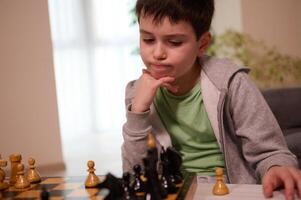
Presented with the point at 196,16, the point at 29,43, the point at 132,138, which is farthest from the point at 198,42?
the point at 29,43

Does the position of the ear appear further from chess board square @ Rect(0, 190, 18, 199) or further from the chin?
chess board square @ Rect(0, 190, 18, 199)

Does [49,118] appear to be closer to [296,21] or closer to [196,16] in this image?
[296,21]

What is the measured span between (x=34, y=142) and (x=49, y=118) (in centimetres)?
32

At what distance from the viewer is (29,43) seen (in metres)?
4.34

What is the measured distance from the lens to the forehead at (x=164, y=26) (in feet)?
3.52

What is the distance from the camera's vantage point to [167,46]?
43.0 inches

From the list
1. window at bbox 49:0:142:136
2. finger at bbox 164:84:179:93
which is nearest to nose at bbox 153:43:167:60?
finger at bbox 164:84:179:93

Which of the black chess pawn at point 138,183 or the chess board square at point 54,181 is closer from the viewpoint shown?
the black chess pawn at point 138,183

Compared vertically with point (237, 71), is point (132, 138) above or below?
below

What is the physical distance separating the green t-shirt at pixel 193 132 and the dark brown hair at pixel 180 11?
206 mm

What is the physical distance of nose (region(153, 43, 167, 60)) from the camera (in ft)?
3.54

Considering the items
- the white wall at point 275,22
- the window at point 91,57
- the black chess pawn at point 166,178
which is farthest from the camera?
the window at point 91,57

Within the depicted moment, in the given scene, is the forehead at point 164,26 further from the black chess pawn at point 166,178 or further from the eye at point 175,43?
the black chess pawn at point 166,178

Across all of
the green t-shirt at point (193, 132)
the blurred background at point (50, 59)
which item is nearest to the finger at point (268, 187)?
the green t-shirt at point (193, 132)
